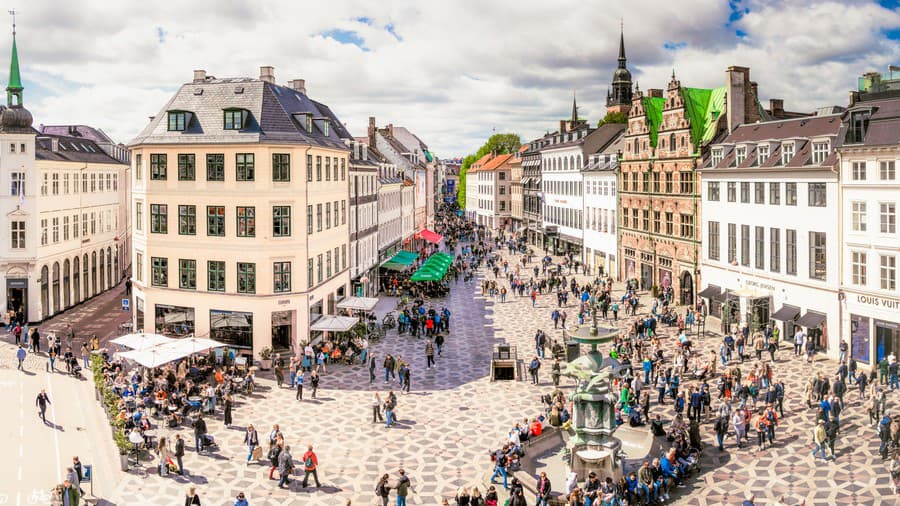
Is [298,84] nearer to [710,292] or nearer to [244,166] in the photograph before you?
[244,166]

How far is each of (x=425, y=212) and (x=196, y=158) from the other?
69.7 meters

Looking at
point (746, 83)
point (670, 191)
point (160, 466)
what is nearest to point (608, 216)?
point (670, 191)

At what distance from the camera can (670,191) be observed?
5709cm

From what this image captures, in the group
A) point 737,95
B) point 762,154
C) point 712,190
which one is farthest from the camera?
point 737,95

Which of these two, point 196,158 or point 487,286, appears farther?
point 487,286

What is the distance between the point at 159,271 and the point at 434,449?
2120cm

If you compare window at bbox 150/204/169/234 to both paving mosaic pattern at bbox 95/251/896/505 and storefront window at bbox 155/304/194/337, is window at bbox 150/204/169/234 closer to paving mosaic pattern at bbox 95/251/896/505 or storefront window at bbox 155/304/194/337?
storefront window at bbox 155/304/194/337

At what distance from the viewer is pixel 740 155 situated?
46906 millimetres

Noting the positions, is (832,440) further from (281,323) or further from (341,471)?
(281,323)

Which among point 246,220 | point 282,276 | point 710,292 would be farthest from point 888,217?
point 246,220

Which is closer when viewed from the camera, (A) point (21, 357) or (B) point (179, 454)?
(B) point (179, 454)

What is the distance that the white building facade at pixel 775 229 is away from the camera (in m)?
38.4

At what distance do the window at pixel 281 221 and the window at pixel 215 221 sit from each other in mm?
2667

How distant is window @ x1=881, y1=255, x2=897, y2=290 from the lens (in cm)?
3397
